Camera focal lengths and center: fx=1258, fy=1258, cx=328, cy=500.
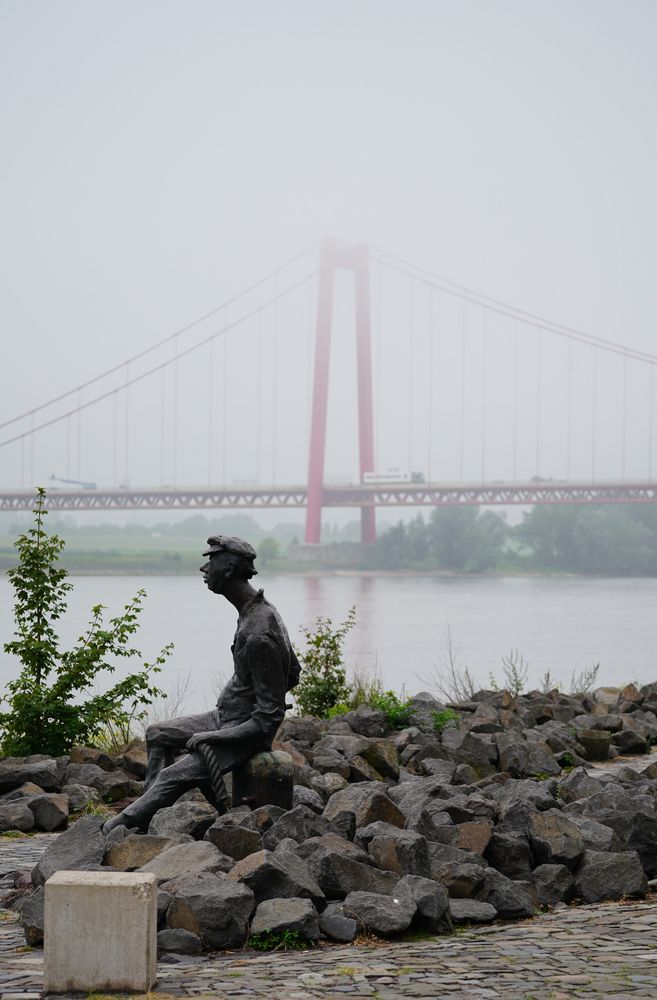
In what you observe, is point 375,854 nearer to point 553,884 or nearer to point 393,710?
point 553,884

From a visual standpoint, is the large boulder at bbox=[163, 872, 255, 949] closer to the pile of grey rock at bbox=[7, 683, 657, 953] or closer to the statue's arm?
the pile of grey rock at bbox=[7, 683, 657, 953]

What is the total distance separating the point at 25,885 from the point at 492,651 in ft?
53.0

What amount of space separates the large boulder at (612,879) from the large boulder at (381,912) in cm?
96

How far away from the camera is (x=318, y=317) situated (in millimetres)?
40375

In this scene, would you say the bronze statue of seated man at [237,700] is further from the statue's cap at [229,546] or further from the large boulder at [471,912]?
the large boulder at [471,912]

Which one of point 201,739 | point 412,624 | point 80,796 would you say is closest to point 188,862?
point 201,739

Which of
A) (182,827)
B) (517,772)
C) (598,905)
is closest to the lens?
(598,905)

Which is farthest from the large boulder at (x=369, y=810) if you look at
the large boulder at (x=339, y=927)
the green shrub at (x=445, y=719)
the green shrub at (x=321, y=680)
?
the green shrub at (x=321, y=680)

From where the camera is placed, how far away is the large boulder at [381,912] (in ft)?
14.3

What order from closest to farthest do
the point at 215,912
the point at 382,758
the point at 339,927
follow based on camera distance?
the point at 215,912 < the point at 339,927 < the point at 382,758

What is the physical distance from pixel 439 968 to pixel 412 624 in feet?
65.5

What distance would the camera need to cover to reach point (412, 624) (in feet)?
78.2

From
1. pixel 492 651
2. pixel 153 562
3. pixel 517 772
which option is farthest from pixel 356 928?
pixel 153 562

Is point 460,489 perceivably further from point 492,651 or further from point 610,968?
point 610,968
